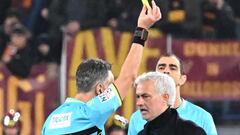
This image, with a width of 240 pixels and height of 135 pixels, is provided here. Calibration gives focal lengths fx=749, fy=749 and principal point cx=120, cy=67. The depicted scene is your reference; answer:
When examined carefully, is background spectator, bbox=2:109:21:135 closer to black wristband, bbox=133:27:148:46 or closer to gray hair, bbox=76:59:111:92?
gray hair, bbox=76:59:111:92

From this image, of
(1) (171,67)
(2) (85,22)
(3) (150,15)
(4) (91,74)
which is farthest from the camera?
(2) (85,22)

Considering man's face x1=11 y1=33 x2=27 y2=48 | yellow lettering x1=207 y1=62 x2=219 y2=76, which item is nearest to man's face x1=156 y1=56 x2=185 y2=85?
yellow lettering x1=207 y1=62 x2=219 y2=76

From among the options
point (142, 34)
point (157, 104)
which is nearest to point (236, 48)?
point (142, 34)

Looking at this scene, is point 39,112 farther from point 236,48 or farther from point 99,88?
point 99,88

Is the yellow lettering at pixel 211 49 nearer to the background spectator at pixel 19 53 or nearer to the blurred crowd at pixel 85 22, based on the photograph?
the blurred crowd at pixel 85 22

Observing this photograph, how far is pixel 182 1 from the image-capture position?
10.5 m

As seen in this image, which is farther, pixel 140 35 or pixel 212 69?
pixel 212 69

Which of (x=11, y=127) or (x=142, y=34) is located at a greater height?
(x=142, y=34)

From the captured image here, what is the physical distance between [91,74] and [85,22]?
18.8 feet

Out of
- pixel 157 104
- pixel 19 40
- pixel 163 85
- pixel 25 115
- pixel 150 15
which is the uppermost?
pixel 150 15

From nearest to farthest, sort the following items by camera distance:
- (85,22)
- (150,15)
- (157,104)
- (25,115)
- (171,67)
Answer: (157,104)
(150,15)
(171,67)
(25,115)
(85,22)

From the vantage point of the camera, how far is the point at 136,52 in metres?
4.61

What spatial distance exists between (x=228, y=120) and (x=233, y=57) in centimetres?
88

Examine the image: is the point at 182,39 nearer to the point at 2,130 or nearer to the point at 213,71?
the point at 213,71
